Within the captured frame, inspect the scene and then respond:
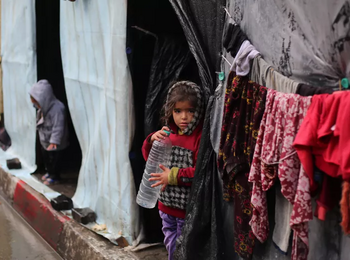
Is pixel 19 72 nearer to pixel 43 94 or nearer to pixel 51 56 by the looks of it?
pixel 51 56

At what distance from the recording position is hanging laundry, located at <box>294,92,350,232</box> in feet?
6.06

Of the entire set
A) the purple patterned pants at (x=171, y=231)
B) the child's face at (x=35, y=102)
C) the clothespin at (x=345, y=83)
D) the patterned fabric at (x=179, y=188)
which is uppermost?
the clothespin at (x=345, y=83)

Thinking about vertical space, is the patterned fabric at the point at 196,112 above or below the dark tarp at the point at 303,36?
below

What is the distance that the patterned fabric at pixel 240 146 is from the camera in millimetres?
2502

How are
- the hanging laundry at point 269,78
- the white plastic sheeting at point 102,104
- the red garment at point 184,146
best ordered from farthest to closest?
the white plastic sheeting at point 102,104
the red garment at point 184,146
the hanging laundry at point 269,78

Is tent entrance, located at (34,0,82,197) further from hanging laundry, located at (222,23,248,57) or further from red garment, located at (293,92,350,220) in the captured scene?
red garment, located at (293,92,350,220)

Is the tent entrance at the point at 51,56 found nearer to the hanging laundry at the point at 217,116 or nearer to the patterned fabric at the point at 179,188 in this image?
the patterned fabric at the point at 179,188

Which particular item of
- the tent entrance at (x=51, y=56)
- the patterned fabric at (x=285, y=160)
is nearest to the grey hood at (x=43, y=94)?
the tent entrance at (x=51, y=56)

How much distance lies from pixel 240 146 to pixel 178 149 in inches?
33.8

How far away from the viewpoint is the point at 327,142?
6.43 feet

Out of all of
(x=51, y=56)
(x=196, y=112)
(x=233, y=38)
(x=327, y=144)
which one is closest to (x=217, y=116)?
(x=196, y=112)

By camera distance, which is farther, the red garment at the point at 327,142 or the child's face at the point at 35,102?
the child's face at the point at 35,102

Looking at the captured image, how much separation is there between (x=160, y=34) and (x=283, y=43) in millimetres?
1769

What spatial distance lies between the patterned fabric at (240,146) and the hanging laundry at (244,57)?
0.05 m
